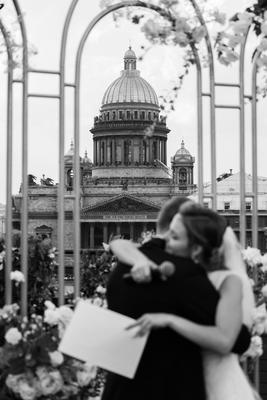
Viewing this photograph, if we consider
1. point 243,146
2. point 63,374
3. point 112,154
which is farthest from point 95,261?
point 112,154

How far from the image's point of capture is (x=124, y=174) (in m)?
76.9

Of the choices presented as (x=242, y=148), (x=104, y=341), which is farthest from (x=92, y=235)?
(x=104, y=341)

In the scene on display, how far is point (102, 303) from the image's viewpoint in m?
4.05

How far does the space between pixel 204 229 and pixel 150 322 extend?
0.29 m

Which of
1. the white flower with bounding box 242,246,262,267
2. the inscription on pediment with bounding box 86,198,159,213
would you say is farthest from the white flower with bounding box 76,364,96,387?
the inscription on pediment with bounding box 86,198,159,213

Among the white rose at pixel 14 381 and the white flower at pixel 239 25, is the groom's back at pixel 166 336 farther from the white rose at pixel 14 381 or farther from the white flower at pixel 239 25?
the white flower at pixel 239 25

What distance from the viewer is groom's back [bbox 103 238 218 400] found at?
280 centimetres

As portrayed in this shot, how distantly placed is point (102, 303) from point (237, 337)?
1300 millimetres

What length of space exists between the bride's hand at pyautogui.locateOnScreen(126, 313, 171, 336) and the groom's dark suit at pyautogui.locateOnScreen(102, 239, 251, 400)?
0.05 m

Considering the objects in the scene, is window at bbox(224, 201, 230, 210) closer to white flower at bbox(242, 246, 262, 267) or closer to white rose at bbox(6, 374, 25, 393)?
white flower at bbox(242, 246, 262, 267)

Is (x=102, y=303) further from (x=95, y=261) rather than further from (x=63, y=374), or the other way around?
(x=95, y=261)

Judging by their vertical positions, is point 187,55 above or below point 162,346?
above

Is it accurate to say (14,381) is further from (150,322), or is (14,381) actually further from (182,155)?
(182,155)

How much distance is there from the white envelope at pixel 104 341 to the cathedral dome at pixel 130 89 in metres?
75.0
